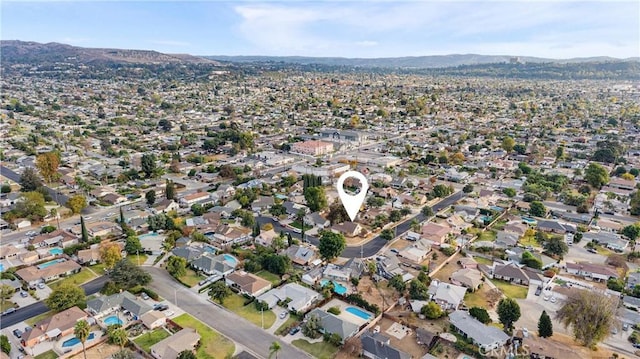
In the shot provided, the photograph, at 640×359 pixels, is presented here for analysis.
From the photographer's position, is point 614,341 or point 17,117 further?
point 17,117

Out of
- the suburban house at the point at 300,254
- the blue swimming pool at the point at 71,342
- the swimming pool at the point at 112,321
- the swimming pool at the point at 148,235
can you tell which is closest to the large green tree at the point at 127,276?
the swimming pool at the point at 112,321

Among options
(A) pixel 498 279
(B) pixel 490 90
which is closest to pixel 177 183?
(A) pixel 498 279

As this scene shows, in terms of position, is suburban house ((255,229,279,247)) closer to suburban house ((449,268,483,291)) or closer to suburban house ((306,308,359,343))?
suburban house ((306,308,359,343))

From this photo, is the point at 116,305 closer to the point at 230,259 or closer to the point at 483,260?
the point at 230,259

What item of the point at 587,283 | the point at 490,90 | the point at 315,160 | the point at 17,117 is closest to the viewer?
the point at 587,283

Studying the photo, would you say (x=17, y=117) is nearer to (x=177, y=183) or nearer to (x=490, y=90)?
(x=177, y=183)

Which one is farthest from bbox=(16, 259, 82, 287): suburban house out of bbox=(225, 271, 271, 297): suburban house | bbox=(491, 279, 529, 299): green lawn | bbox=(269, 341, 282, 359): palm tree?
bbox=(491, 279, 529, 299): green lawn
